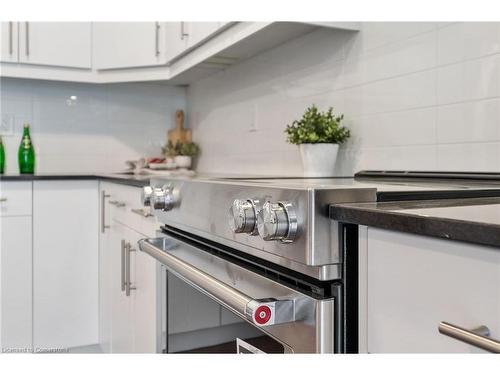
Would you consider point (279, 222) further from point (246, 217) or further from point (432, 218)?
point (432, 218)

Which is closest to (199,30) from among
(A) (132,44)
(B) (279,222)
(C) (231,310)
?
(A) (132,44)

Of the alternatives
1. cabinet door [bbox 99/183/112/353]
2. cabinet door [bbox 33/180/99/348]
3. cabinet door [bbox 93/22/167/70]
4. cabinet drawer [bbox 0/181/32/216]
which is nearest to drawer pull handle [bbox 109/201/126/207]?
cabinet door [bbox 99/183/112/353]

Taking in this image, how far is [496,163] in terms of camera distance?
3.71ft

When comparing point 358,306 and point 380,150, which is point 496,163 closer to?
point 380,150

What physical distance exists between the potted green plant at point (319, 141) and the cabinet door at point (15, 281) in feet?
A: 4.46

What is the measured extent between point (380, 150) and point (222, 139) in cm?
119

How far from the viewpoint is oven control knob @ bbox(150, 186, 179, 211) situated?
1168 millimetres

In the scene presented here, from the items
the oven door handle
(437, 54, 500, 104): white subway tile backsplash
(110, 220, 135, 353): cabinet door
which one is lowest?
(110, 220, 135, 353): cabinet door

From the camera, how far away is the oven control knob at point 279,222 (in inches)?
25.8

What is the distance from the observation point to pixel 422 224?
52 centimetres

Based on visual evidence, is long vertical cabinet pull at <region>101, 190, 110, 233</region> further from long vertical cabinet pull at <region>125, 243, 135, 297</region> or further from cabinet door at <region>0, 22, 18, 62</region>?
cabinet door at <region>0, 22, 18, 62</region>

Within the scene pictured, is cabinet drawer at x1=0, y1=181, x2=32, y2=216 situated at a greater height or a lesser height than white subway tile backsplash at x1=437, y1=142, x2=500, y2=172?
lesser

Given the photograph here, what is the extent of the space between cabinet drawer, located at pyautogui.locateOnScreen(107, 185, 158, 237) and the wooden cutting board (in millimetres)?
880

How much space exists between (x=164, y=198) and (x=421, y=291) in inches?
29.6
